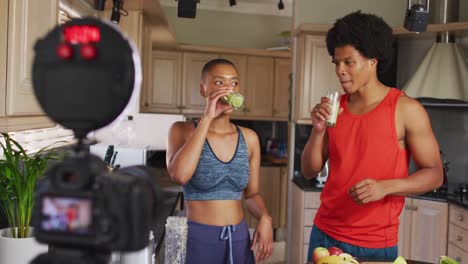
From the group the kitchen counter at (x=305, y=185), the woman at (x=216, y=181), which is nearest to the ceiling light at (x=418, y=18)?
the kitchen counter at (x=305, y=185)

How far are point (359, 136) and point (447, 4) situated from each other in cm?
236

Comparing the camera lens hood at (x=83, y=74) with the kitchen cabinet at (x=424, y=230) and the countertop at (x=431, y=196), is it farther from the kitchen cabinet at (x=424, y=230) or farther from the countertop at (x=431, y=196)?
the kitchen cabinet at (x=424, y=230)

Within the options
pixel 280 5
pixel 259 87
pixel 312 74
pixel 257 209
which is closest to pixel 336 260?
pixel 257 209

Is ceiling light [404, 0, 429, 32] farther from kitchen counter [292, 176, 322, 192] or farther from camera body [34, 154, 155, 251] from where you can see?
camera body [34, 154, 155, 251]

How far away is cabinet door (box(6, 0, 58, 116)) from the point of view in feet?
4.31

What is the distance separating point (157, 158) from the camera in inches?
190

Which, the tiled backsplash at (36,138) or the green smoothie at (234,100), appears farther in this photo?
the tiled backsplash at (36,138)

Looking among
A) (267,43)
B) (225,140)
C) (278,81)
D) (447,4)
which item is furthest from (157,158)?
(225,140)

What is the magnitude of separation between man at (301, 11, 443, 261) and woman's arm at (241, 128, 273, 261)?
0.22 metres

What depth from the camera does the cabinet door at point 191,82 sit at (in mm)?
5477

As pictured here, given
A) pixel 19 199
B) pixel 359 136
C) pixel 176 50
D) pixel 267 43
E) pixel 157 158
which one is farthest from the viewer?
pixel 267 43

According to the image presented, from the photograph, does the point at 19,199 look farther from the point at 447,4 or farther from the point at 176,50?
the point at 176,50

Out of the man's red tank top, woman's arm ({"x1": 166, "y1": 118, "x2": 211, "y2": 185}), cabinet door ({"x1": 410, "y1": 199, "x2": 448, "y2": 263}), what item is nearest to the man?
the man's red tank top

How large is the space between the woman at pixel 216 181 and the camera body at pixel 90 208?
40.8 inches
